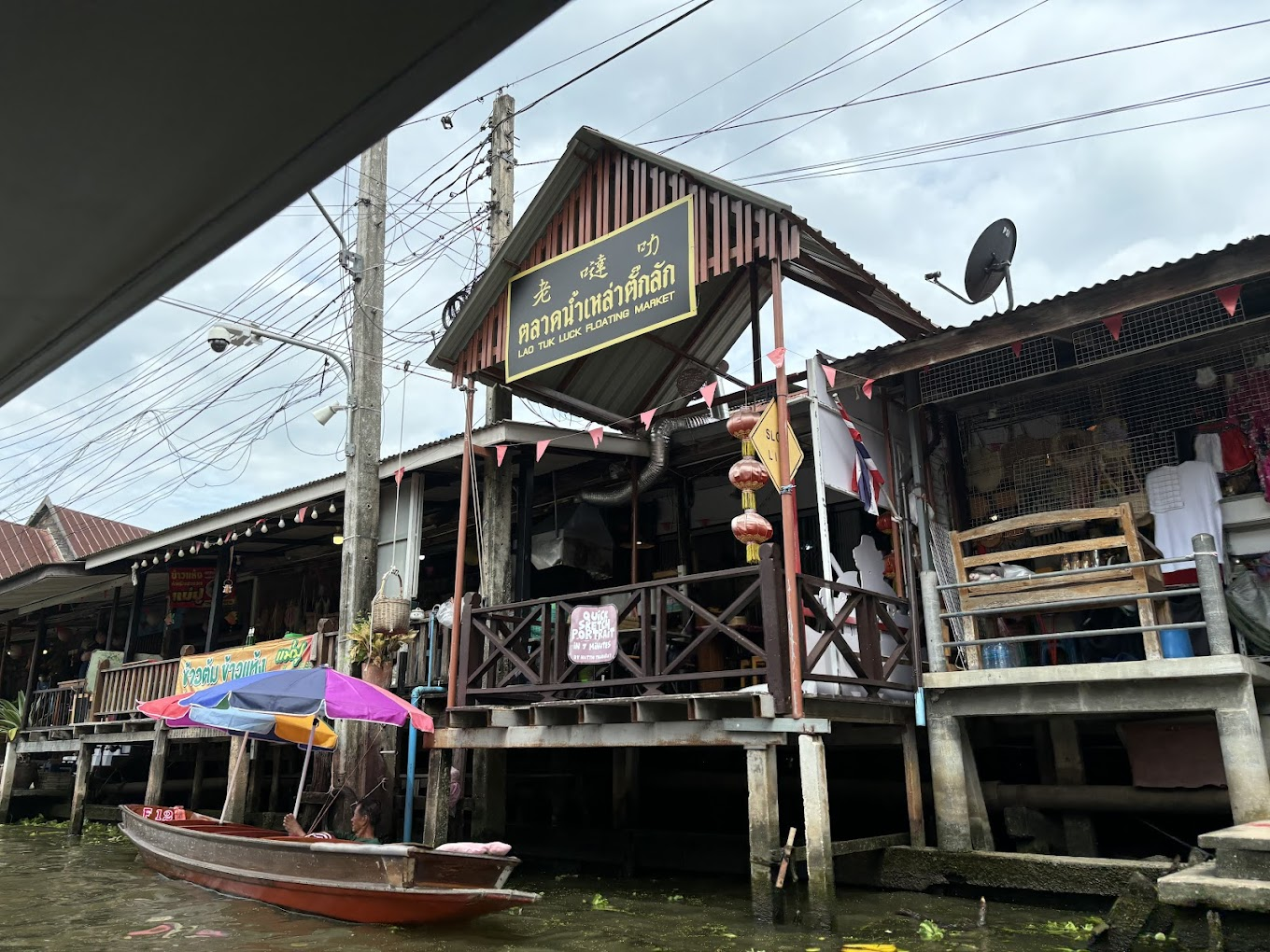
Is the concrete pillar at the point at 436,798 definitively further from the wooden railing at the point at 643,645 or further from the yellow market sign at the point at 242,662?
the yellow market sign at the point at 242,662

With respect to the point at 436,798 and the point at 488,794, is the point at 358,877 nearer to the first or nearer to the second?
the point at 436,798

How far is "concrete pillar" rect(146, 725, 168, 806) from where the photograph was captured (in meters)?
16.0

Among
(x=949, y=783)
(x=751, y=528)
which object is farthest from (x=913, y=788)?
(x=751, y=528)

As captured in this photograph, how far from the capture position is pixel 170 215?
181 cm

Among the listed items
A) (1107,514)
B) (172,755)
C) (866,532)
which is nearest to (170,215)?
(1107,514)

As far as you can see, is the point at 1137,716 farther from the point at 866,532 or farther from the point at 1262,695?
the point at 866,532

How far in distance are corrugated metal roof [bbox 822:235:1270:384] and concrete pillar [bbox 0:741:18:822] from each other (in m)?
19.6

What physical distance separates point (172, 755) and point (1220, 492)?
62.7 ft

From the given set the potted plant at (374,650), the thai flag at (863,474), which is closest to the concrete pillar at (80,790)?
the potted plant at (374,650)

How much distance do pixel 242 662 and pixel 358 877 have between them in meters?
7.25

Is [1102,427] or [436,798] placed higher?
[1102,427]

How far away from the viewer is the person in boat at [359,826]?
415 inches

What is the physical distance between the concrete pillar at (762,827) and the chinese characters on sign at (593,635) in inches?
73.7

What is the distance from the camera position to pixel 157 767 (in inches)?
631
